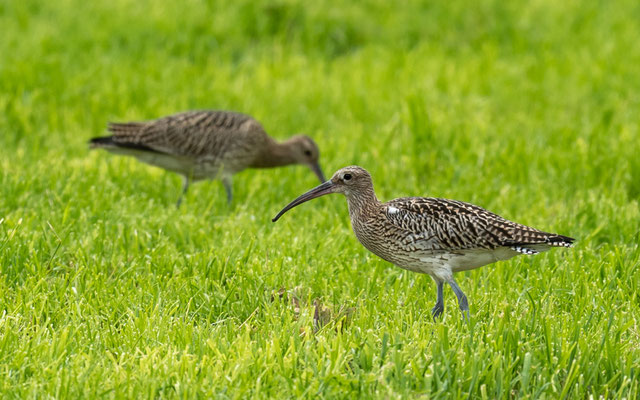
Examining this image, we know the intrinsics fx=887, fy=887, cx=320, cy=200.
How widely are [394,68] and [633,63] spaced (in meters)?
3.60

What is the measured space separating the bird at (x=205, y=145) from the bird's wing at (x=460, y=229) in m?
3.27

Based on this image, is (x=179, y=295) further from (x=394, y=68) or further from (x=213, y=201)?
(x=394, y=68)

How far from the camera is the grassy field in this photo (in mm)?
5004

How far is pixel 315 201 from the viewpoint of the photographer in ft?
29.4

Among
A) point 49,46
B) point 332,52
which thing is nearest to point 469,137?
point 332,52

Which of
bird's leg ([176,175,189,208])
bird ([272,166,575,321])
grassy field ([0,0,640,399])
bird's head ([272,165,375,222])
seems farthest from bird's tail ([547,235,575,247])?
bird's leg ([176,175,189,208])

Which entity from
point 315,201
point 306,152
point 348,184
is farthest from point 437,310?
point 306,152

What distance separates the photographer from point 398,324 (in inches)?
220

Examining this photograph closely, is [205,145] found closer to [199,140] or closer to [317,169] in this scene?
[199,140]

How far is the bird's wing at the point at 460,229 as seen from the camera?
19.5 feet

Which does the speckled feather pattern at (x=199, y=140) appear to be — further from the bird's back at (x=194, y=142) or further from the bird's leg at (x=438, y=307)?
the bird's leg at (x=438, y=307)

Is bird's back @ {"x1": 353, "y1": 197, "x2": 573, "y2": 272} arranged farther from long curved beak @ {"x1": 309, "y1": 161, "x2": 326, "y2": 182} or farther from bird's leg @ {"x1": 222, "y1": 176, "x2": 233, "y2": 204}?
long curved beak @ {"x1": 309, "y1": 161, "x2": 326, "y2": 182}

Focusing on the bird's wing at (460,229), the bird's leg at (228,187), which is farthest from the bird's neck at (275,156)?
the bird's wing at (460,229)

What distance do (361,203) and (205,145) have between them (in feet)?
11.4
